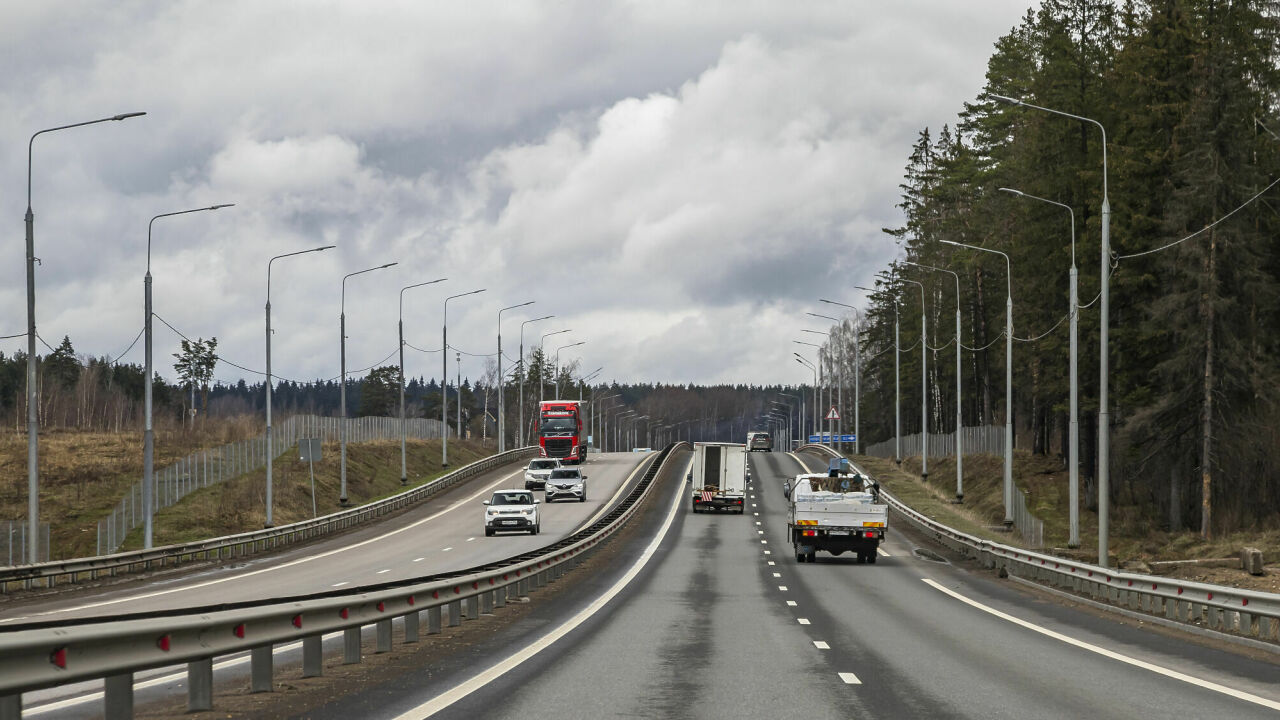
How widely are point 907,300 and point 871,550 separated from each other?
86581 millimetres

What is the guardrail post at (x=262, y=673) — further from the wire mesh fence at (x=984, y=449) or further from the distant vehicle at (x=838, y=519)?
the wire mesh fence at (x=984, y=449)

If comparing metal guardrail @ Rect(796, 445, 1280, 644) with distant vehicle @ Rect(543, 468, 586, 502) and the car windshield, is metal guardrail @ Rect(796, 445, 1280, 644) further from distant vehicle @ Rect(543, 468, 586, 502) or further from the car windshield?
distant vehicle @ Rect(543, 468, 586, 502)

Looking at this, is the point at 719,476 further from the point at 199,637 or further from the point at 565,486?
the point at 199,637

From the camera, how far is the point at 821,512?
130 feet

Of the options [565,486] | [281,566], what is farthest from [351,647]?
[565,486]

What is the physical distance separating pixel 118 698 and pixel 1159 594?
17.7 meters

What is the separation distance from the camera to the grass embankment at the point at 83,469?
61.8 meters

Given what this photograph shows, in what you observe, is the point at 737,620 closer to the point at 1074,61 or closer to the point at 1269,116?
the point at 1269,116

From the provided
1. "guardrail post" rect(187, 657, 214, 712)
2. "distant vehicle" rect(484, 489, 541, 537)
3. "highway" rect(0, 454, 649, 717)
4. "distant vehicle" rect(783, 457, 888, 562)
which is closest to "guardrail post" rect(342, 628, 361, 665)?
"highway" rect(0, 454, 649, 717)

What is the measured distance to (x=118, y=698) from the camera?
378 inches

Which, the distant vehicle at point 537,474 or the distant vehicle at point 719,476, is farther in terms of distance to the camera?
the distant vehicle at point 537,474

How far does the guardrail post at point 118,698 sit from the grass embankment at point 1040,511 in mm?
30790

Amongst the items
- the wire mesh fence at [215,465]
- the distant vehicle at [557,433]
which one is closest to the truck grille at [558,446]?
the distant vehicle at [557,433]

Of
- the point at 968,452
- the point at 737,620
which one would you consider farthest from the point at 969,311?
the point at 737,620
